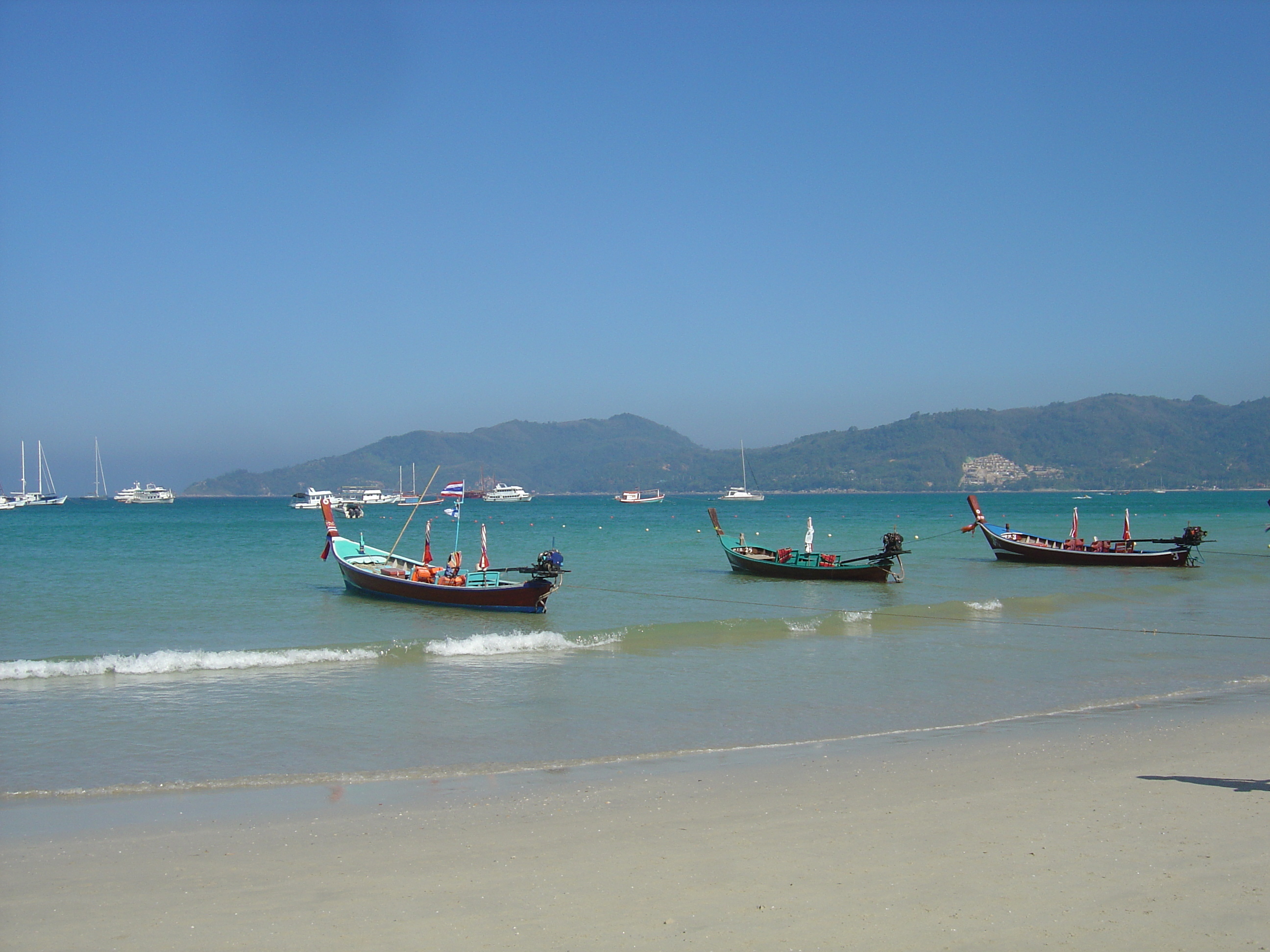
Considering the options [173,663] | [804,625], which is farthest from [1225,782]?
[173,663]

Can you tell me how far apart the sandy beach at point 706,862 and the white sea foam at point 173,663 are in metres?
8.20

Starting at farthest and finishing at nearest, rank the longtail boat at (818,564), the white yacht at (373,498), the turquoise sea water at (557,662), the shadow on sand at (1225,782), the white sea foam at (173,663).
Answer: the white yacht at (373,498) < the longtail boat at (818,564) < the white sea foam at (173,663) < the turquoise sea water at (557,662) < the shadow on sand at (1225,782)

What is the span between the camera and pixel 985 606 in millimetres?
25266

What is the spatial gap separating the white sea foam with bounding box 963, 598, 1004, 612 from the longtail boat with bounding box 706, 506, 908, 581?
4.59 meters

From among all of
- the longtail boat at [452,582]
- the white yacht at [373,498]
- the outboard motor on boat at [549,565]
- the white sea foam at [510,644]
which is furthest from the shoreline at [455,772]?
the white yacht at [373,498]

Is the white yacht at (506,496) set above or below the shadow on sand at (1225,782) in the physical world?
above

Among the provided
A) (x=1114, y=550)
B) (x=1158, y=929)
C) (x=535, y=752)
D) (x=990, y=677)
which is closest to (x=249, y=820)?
(x=535, y=752)

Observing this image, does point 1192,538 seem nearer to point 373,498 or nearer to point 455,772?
point 455,772

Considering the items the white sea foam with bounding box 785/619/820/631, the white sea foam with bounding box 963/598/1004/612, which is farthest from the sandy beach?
the white sea foam with bounding box 963/598/1004/612

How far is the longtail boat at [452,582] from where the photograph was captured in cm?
2381

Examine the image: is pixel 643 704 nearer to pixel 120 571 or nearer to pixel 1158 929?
pixel 1158 929

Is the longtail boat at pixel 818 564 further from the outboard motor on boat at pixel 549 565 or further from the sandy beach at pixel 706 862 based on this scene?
the sandy beach at pixel 706 862

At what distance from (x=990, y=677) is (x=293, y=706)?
1065 cm

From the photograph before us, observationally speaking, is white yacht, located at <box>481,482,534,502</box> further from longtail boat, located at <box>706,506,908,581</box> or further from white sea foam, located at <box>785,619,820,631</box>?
white sea foam, located at <box>785,619,820,631</box>
